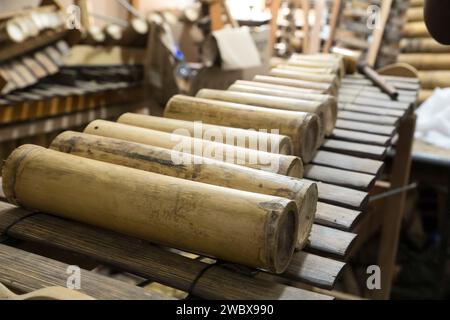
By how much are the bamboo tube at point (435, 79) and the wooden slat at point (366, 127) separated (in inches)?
129

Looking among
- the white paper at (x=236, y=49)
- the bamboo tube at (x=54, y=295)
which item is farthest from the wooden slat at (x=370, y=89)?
the bamboo tube at (x=54, y=295)

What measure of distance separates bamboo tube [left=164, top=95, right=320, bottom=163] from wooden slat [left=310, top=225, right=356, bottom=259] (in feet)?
1.67

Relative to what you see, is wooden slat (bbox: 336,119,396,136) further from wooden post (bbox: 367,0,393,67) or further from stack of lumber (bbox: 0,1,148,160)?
wooden post (bbox: 367,0,393,67)

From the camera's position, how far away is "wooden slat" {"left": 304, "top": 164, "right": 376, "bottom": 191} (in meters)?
2.07

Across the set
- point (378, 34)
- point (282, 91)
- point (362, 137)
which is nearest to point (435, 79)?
point (378, 34)

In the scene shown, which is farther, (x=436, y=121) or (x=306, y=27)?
(x=306, y=27)

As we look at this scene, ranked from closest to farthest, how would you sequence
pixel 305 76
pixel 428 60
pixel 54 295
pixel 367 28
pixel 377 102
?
pixel 54 295 < pixel 305 76 < pixel 377 102 < pixel 428 60 < pixel 367 28

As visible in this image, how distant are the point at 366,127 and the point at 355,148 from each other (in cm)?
32

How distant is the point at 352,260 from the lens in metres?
5.32

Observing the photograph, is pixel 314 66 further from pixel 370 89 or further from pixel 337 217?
pixel 337 217

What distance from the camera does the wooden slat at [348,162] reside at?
7.31 feet

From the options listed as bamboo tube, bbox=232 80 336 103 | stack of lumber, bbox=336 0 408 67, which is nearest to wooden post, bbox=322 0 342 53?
stack of lumber, bbox=336 0 408 67

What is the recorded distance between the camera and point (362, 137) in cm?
257

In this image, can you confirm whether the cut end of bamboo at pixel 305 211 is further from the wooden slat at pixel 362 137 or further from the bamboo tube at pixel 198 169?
the wooden slat at pixel 362 137
